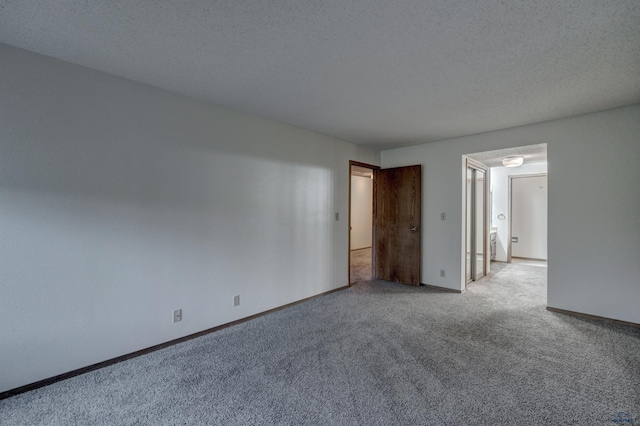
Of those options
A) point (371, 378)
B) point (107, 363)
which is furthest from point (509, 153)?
point (107, 363)

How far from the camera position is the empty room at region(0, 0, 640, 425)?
1.74m

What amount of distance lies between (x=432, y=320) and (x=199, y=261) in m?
2.68

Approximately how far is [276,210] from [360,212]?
5.62 m

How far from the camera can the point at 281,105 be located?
302 cm

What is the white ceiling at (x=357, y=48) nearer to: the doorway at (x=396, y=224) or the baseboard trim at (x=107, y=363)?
the doorway at (x=396, y=224)

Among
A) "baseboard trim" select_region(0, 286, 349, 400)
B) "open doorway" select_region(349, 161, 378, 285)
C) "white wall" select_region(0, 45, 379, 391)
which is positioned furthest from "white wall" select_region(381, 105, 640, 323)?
"open doorway" select_region(349, 161, 378, 285)

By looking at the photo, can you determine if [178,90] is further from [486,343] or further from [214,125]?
[486,343]

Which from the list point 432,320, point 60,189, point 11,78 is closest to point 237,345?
point 60,189

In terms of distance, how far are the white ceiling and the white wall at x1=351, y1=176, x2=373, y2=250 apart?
18.5 ft

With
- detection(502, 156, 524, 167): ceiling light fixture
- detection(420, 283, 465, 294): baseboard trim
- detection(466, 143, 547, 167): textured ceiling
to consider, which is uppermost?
detection(466, 143, 547, 167): textured ceiling

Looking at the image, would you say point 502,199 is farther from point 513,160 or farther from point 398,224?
point 398,224

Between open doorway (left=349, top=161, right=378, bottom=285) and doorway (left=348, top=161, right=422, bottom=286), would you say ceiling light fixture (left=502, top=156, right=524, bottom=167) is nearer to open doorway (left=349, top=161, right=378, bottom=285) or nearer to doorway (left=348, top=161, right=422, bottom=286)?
doorway (left=348, top=161, right=422, bottom=286)

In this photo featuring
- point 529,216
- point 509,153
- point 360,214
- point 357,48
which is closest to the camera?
point 357,48

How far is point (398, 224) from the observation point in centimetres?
493
